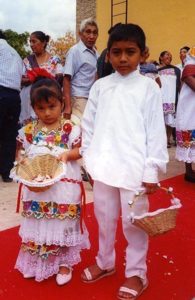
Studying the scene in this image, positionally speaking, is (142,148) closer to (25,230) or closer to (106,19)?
(25,230)

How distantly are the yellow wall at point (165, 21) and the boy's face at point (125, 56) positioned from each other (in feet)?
25.4

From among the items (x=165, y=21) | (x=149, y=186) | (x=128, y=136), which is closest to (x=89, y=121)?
(x=128, y=136)

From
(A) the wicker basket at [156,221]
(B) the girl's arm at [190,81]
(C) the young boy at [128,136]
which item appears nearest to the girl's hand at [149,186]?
(C) the young boy at [128,136]

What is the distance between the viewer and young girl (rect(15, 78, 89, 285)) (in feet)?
8.55

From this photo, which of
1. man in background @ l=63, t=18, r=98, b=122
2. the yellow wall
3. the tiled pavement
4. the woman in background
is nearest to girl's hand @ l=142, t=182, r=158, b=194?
the tiled pavement

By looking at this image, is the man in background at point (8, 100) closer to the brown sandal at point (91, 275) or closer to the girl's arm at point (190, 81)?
the girl's arm at point (190, 81)

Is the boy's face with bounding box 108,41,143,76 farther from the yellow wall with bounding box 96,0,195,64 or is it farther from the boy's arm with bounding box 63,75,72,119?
the yellow wall with bounding box 96,0,195,64

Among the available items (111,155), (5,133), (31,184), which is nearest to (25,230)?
(31,184)

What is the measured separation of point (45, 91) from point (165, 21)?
8.41m

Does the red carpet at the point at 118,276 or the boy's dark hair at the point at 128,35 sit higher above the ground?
the boy's dark hair at the point at 128,35

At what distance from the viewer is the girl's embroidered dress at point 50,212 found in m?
2.61

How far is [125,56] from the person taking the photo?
7.85ft

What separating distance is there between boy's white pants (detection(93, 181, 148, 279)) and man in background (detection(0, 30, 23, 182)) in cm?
257

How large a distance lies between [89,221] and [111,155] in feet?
4.78
